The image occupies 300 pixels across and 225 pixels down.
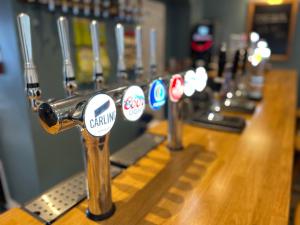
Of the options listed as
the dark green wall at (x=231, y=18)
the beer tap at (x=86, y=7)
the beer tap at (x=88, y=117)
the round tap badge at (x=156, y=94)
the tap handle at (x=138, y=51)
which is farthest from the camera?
the dark green wall at (x=231, y=18)

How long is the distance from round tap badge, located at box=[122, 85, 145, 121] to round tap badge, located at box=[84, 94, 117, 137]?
7cm

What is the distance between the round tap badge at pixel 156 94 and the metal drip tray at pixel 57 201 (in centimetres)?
31

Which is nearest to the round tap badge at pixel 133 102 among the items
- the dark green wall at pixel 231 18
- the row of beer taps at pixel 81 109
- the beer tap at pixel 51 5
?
the row of beer taps at pixel 81 109

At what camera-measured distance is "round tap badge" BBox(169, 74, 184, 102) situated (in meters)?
0.88

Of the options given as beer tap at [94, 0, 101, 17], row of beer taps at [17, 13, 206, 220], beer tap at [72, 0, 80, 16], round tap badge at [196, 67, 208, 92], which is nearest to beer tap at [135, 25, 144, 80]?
row of beer taps at [17, 13, 206, 220]

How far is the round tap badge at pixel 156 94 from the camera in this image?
799 mm

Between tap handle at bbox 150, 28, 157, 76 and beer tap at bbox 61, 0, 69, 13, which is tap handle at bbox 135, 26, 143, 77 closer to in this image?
tap handle at bbox 150, 28, 157, 76

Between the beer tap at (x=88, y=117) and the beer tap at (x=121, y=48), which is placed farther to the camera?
the beer tap at (x=121, y=48)

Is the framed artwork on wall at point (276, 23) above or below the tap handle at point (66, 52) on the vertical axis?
above

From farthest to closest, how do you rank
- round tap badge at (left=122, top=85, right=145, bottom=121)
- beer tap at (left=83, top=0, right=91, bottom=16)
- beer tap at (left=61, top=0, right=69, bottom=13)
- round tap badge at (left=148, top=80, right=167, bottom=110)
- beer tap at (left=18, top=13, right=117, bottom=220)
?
beer tap at (left=83, top=0, right=91, bottom=16)
beer tap at (left=61, top=0, right=69, bottom=13)
round tap badge at (left=148, top=80, right=167, bottom=110)
round tap badge at (left=122, top=85, right=145, bottom=121)
beer tap at (left=18, top=13, right=117, bottom=220)

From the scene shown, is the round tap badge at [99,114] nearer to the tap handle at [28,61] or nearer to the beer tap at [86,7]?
the tap handle at [28,61]

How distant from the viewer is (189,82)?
95cm

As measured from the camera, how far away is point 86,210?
28.9 inches

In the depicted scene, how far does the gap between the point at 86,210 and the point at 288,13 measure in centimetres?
462
